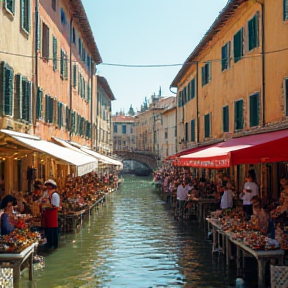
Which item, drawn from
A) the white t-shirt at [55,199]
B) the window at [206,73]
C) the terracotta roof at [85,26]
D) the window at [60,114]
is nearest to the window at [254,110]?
the white t-shirt at [55,199]

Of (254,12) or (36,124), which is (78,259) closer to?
(36,124)

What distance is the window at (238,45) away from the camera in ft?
67.9

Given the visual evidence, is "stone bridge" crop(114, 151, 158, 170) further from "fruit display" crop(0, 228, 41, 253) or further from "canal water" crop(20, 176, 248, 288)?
"fruit display" crop(0, 228, 41, 253)

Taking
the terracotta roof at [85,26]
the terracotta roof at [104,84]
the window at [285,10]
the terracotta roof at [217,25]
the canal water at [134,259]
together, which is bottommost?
the canal water at [134,259]

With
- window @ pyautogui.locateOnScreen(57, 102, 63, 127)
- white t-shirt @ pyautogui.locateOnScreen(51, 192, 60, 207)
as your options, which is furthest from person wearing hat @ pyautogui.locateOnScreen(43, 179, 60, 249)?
window @ pyautogui.locateOnScreen(57, 102, 63, 127)

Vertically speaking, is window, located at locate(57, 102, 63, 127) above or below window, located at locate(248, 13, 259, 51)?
below

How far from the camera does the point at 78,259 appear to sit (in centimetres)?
1362

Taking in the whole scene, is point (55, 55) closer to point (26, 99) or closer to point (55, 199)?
point (26, 99)

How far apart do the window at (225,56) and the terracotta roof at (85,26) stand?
7.53 metres

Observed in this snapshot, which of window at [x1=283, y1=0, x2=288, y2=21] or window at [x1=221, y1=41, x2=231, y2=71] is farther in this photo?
window at [x1=221, y1=41, x2=231, y2=71]

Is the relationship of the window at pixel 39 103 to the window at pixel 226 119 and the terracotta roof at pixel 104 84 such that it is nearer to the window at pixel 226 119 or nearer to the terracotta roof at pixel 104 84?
the window at pixel 226 119

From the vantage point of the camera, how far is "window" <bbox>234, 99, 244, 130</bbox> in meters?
20.8

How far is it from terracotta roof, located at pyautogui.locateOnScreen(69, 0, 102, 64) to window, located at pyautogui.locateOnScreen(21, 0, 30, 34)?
9300 millimetres

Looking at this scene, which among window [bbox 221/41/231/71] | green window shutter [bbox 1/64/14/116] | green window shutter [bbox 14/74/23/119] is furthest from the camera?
window [bbox 221/41/231/71]
